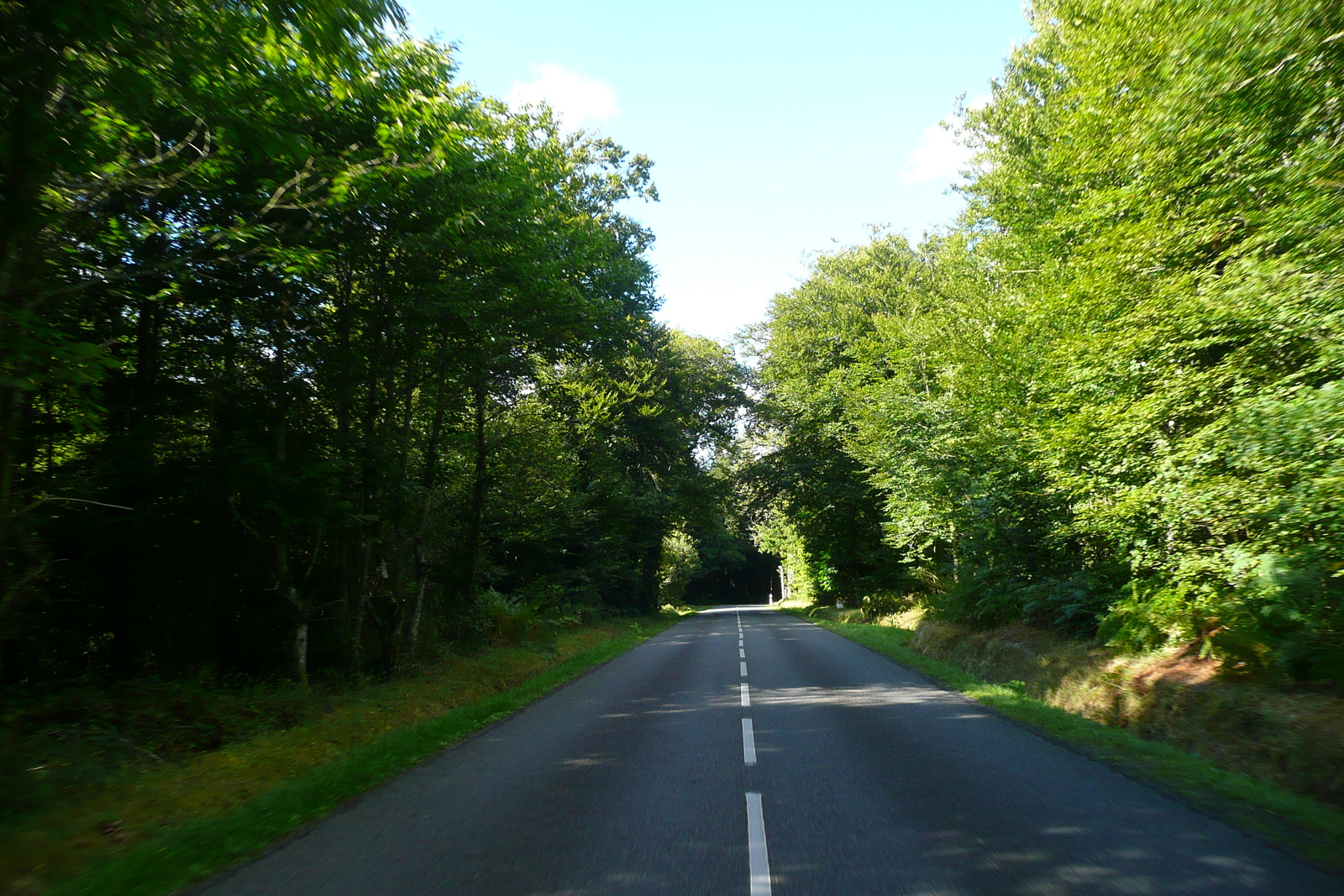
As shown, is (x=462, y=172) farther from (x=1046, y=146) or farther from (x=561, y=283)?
(x=1046, y=146)

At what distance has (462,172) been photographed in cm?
1067

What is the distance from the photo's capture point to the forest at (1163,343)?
842cm

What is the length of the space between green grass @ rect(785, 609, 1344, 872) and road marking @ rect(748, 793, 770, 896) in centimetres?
318

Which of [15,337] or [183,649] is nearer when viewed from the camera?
[15,337]

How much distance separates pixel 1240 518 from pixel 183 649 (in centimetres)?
1394

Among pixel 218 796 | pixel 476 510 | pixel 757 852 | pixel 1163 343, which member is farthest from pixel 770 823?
pixel 476 510

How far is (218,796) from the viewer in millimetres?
6523

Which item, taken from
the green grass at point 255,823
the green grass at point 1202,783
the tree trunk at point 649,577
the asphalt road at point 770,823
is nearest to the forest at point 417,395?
the green grass at point 255,823

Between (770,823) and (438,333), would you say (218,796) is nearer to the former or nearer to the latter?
(770,823)

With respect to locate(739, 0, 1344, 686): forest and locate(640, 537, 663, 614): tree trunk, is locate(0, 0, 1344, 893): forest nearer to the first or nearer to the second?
locate(739, 0, 1344, 686): forest

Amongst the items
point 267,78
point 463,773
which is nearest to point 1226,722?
point 463,773

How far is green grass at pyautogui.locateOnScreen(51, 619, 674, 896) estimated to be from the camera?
15.2ft

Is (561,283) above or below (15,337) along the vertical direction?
above

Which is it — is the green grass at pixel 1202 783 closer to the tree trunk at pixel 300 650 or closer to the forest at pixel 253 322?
the forest at pixel 253 322
